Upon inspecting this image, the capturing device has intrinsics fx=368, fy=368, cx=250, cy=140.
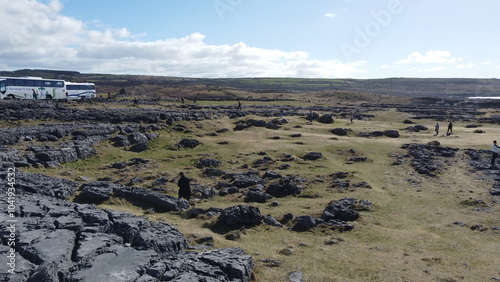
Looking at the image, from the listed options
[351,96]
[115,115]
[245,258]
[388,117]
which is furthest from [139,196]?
[351,96]

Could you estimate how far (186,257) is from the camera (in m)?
14.5

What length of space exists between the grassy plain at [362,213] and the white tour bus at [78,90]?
150 ft

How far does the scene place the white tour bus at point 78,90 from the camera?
86562 millimetres

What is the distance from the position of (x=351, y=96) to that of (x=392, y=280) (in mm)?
134693

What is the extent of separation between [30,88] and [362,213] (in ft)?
235

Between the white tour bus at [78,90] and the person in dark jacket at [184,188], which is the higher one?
the white tour bus at [78,90]

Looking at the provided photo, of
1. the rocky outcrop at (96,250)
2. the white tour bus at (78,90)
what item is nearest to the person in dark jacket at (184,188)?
the rocky outcrop at (96,250)

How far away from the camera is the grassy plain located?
649 inches
